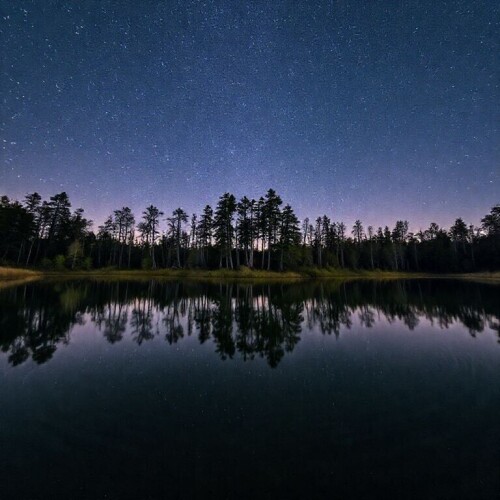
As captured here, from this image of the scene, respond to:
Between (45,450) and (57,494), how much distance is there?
4.46 ft

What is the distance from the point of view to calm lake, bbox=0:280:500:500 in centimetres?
417

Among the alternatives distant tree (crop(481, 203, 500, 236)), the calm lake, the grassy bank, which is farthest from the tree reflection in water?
distant tree (crop(481, 203, 500, 236))

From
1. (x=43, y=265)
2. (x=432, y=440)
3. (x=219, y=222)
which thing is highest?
(x=219, y=222)

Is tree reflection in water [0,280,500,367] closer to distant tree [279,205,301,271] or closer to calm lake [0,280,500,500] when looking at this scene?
calm lake [0,280,500,500]

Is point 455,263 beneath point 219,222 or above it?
beneath

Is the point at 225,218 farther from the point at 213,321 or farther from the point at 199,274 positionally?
the point at 213,321

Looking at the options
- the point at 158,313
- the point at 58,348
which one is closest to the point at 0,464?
the point at 58,348

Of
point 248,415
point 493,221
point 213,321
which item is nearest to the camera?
point 248,415

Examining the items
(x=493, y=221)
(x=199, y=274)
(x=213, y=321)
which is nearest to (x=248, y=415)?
(x=213, y=321)

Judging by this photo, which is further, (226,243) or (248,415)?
(226,243)

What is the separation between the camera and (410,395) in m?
7.18

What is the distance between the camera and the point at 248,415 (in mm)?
6137

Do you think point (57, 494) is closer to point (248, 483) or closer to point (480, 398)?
point (248, 483)

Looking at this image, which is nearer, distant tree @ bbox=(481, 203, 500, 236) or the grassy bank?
the grassy bank
